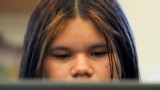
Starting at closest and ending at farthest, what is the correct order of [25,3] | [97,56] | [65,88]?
[65,88] < [97,56] < [25,3]

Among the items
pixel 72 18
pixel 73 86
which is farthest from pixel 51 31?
pixel 73 86

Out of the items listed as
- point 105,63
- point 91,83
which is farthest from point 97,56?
point 91,83

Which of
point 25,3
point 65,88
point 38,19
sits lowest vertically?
point 65,88

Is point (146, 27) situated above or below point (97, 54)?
above

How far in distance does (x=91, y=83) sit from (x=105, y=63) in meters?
0.42

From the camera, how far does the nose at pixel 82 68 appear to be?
55 centimetres

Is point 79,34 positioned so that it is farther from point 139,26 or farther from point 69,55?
point 139,26

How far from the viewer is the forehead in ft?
1.92

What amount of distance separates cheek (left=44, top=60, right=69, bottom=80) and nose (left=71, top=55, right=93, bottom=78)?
24 millimetres

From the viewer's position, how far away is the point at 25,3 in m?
1.24

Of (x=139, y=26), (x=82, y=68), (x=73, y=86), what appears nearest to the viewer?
(x=73, y=86)

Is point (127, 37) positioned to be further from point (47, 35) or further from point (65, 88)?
point (65, 88)

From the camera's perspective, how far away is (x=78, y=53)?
0.58 meters

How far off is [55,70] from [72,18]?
0.36ft
